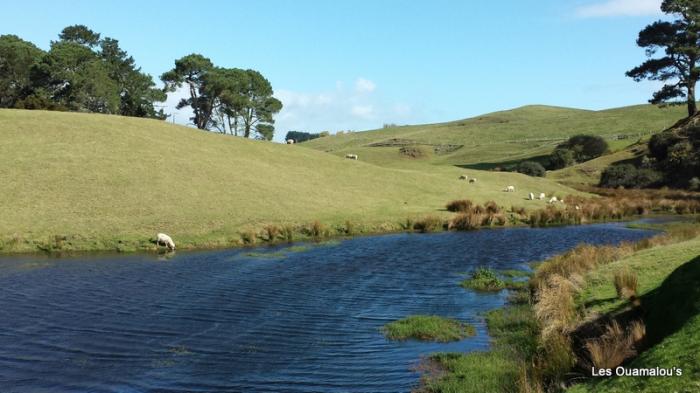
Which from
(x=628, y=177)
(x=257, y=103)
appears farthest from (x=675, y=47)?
(x=257, y=103)

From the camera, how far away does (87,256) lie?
3512 centimetres

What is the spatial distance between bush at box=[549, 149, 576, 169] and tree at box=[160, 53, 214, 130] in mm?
71616

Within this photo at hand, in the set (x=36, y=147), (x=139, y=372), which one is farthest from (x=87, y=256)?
(x=36, y=147)

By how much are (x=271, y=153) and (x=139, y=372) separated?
198 ft

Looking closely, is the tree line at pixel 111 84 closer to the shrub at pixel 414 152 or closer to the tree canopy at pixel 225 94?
the tree canopy at pixel 225 94

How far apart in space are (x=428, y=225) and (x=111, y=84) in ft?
249

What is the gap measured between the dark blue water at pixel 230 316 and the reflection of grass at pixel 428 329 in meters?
0.49

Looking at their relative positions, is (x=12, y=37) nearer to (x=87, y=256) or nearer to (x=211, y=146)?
(x=211, y=146)

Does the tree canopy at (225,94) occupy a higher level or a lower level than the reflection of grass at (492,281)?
higher

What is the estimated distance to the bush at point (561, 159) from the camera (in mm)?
116125

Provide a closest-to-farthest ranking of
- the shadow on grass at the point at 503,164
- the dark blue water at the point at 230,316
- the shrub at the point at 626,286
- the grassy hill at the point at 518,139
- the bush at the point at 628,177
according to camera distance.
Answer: the dark blue water at the point at 230,316 < the shrub at the point at 626,286 < the bush at the point at 628,177 < the shadow on grass at the point at 503,164 < the grassy hill at the point at 518,139

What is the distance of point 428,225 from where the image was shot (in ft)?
164

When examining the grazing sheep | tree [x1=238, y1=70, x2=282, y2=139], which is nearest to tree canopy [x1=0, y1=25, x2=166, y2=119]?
tree [x1=238, y1=70, x2=282, y2=139]

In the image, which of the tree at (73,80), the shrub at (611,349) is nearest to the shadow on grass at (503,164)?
the tree at (73,80)
